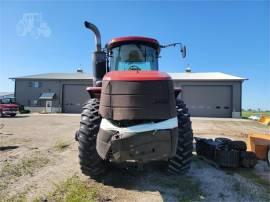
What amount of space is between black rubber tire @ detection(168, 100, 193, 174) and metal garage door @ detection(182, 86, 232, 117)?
1049 inches

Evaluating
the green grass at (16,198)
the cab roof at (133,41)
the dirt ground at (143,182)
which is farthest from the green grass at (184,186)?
the cab roof at (133,41)

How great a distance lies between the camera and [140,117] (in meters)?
3.23

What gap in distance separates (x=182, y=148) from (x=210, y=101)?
27.4 meters

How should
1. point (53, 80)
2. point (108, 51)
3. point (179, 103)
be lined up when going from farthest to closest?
point (53, 80)
point (108, 51)
point (179, 103)

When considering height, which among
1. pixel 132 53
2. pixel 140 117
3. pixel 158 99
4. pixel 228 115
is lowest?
pixel 228 115

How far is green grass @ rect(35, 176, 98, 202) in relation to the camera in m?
3.67

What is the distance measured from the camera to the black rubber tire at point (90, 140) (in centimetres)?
408

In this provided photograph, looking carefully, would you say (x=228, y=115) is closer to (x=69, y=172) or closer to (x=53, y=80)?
(x=53, y=80)

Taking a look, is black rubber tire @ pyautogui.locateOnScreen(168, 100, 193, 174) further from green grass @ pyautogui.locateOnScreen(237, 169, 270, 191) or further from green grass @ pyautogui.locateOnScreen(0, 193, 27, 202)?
green grass @ pyautogui.locateOnScreen(0, 193, 27, 202)

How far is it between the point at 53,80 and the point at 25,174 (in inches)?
1275

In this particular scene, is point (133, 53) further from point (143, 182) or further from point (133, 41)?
point (143, 182)

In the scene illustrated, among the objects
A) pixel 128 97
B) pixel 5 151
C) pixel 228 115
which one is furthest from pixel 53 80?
pixel 128 97

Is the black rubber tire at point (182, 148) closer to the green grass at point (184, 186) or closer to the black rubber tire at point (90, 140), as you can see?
the green grass at point (184, 186)

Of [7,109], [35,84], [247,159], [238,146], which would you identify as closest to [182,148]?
[238,146]
